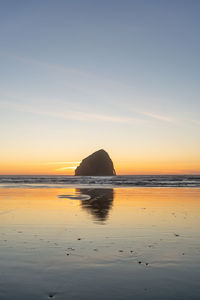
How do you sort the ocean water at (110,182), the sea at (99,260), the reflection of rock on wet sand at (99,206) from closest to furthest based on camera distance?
the sea at (99,260), the reflection of rock on wet sand at (99,206), the ocean water at (110,182)

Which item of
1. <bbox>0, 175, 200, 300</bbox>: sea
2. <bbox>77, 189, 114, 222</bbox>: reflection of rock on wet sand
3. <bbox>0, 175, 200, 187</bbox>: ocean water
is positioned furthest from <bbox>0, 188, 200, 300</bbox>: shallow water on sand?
<bbox>0, 175, 200, 187</bbox>: ocean water

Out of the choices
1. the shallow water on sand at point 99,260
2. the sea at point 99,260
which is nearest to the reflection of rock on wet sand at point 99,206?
the shallow water on sand at point 99,260

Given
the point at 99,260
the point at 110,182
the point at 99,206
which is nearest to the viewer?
the point at 99,260

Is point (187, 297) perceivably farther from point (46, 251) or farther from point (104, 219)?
point (104, 219)

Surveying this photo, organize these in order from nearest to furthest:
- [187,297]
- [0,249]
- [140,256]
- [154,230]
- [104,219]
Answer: [187,297] → [140,256] → [0,249] → [154,230] → [104,219]

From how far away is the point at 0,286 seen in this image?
6613 mm

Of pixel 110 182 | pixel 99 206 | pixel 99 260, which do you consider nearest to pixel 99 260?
pixel 99 260

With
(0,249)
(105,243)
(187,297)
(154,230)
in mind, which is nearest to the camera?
(187,297)

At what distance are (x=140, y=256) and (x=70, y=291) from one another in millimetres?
3334

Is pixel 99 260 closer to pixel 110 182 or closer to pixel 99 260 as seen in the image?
pixel 99 260

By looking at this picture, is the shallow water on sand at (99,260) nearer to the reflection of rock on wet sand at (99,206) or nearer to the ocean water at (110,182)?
the reflection of rock on wet sand at (99,206)

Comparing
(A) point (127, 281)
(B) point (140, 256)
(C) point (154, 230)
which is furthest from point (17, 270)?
(C) point (154, 230)

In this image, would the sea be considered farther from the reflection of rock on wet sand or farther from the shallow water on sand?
the reflection of rock on wet sand

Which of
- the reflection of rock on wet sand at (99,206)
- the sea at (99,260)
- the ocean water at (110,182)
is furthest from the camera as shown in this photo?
the ocean water at (110,182)
